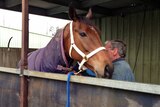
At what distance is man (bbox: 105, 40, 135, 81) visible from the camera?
191 centimetres

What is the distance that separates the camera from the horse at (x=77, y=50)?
64.9 inches

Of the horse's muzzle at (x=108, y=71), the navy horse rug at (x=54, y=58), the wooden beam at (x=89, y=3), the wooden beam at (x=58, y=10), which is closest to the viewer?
the horse's muzzle at (x=108, y=71)

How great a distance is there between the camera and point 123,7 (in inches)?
201

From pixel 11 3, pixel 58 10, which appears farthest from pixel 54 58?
pixel 58 10

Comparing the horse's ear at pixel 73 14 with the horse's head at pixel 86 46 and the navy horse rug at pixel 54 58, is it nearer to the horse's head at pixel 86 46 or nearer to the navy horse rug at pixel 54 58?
the horse's head at pixel 86 46

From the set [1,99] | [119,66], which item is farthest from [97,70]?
[1,99]

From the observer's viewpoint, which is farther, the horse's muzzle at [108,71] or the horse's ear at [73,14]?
the horse's ear at [73,14]

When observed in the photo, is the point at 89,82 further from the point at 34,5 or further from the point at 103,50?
the point at 34,5

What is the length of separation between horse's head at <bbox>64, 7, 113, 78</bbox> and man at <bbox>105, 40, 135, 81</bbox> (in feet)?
0.82

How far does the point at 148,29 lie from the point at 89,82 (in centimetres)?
384

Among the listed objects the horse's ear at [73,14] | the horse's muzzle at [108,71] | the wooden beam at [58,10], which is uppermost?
the wooden beam at [58,10]

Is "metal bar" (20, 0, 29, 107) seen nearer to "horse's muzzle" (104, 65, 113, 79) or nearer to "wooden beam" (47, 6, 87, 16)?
"horse's muzzle" (104, 65, 113, 79)

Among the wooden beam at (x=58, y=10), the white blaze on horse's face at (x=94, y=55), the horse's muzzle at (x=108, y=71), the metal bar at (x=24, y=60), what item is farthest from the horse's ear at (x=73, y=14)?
the wooden beam at (x=58, y=10)

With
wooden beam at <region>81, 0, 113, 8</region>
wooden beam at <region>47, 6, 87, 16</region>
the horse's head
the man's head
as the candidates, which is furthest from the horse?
wooden beam at <region>47, 6, 87, 16</region>
